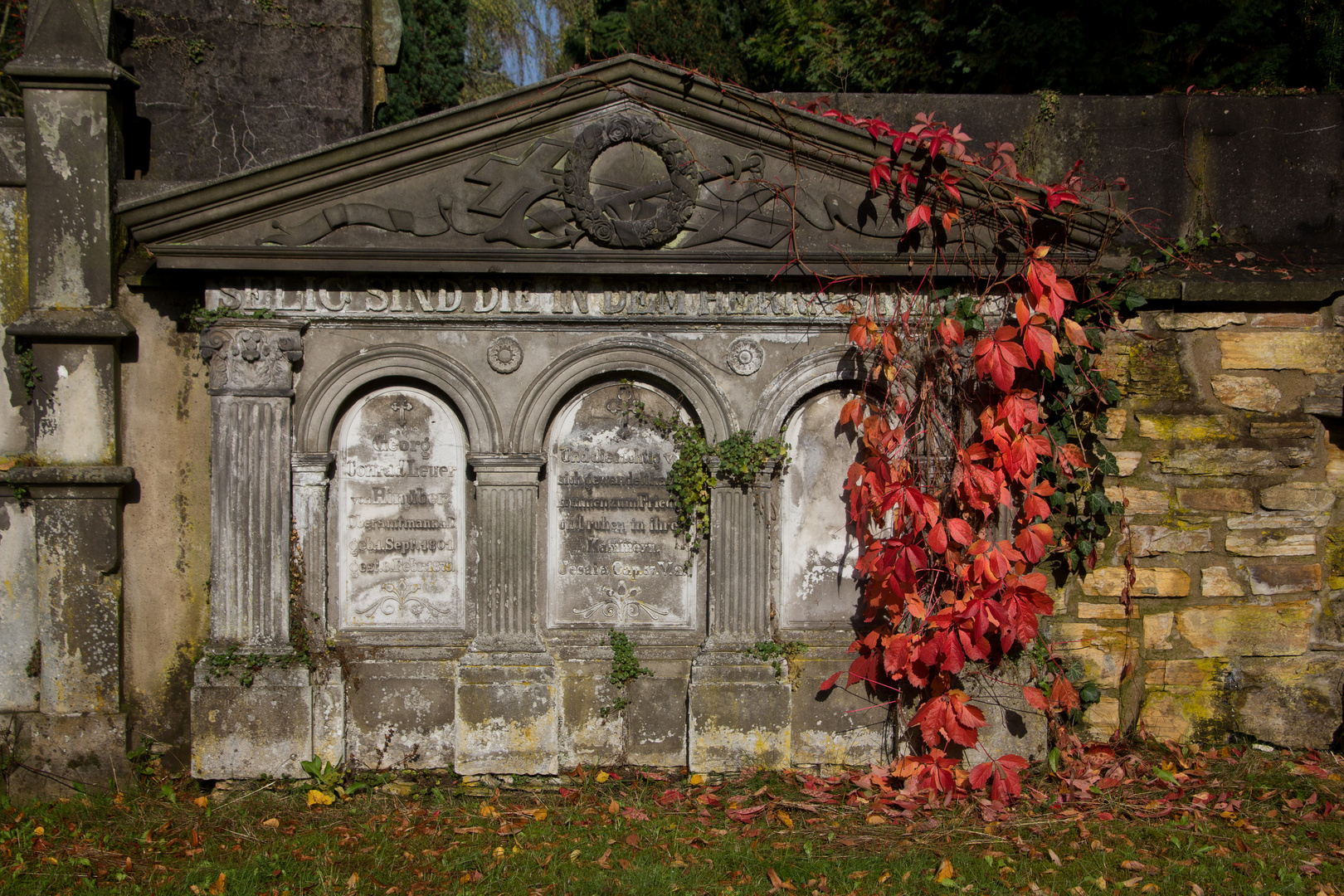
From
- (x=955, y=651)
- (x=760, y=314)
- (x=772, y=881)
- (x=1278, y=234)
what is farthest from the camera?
(x=1278, y=234)

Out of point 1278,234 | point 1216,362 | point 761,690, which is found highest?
point 1278,234

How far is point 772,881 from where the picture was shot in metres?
3.81

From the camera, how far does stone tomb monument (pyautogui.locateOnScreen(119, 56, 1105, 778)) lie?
15.2 ft

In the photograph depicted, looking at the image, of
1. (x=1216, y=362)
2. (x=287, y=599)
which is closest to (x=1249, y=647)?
(x=1216, y=362)

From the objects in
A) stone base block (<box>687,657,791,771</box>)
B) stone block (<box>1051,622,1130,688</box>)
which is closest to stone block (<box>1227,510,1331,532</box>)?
stone block (<box>1051,622,1130,688</box>)

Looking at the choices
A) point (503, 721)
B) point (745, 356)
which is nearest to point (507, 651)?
point (503, 721)

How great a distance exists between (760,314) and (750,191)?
0.66 m

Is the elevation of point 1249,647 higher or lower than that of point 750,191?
lower

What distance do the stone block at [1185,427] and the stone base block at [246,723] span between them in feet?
16.3

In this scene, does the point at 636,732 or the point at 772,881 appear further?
the point at 636,732

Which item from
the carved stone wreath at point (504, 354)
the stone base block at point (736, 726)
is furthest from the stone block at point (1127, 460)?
the carved stone wreath at point (504, 354)

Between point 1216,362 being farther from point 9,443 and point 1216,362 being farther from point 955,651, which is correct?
point 9,443

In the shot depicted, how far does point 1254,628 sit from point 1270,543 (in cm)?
51

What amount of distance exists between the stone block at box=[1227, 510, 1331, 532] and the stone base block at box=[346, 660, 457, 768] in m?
4.62
